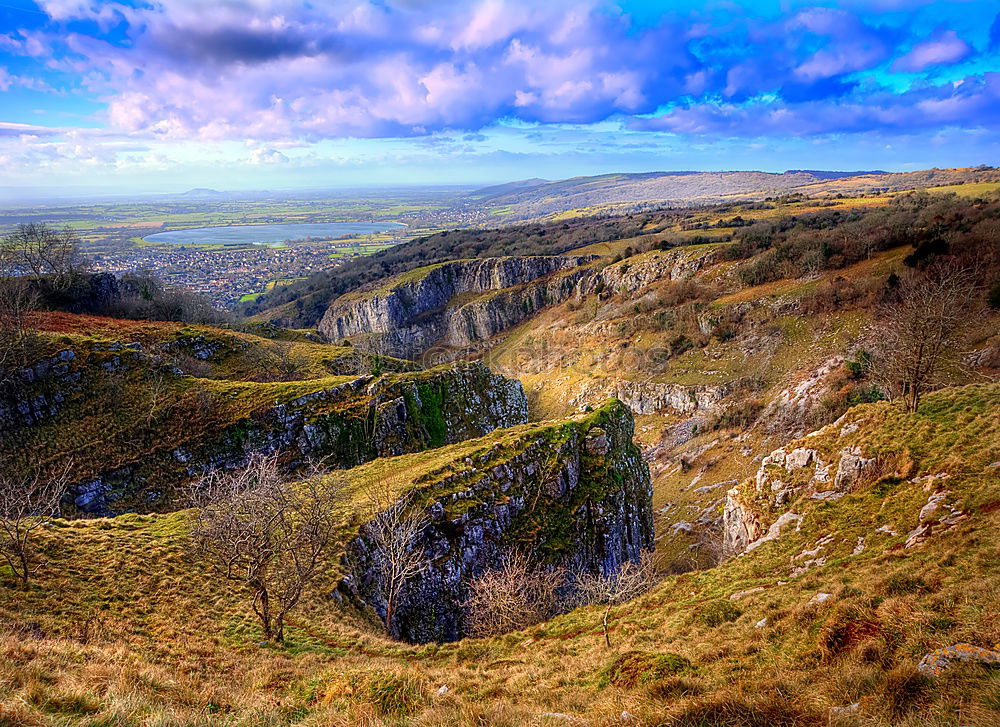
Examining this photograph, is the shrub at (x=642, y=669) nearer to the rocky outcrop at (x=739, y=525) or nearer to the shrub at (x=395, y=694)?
the shrub at (x=395, y=694)

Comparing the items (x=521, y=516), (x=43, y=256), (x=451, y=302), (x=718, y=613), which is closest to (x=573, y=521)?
(x=521, y=516)

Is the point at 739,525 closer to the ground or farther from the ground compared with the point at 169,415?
closer to the ground

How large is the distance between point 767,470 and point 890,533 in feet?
32.5

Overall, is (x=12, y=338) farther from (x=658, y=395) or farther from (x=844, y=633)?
(x=658, y=395)

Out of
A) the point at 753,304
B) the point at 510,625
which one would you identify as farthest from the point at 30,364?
the point at 753,304

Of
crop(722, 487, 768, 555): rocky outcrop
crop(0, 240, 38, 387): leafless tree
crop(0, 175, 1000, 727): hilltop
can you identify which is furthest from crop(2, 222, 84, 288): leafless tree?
crop(722, 487, 768, 555): rocky outcrop

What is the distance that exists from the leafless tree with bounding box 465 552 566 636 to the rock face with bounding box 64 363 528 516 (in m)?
16.0

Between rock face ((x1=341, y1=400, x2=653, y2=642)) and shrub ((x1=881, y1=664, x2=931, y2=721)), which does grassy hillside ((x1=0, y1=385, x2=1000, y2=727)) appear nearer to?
shrub ((x1=881, y1=664, x2=931, y2=721))

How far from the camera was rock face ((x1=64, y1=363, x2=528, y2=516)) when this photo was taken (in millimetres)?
28406

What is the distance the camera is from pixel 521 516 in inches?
1051

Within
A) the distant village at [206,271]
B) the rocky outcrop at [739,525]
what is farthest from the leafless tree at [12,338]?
the distant village at [206,271]

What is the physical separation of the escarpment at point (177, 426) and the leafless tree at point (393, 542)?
34.7 feet

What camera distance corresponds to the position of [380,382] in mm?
39188

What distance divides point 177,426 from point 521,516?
2522 centimetres
